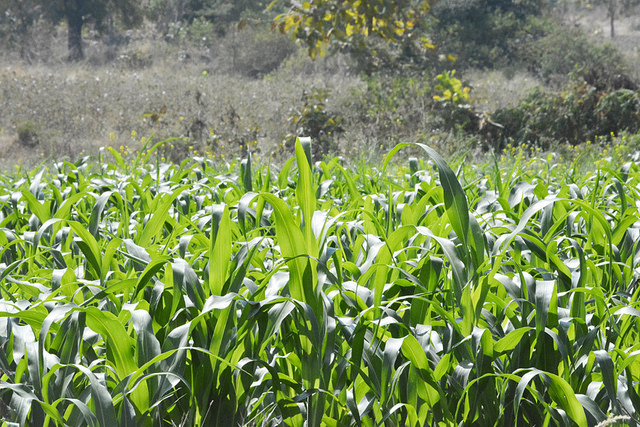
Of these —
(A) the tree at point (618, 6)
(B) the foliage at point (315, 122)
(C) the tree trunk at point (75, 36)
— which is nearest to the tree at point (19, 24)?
(C) the tree trunk at point (75, 36)

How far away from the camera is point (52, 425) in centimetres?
149

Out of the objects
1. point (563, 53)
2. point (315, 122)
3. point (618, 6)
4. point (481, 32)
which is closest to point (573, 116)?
point (315, 122)

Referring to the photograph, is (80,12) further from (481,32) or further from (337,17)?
(337,17)

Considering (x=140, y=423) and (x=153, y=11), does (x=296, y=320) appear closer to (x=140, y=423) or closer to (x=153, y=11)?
(x=140, y=423)

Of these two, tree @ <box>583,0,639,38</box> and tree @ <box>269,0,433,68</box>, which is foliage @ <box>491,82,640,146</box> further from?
tree @ <box>583,0,639,38</box>

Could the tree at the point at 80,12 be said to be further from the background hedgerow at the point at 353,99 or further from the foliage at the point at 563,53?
the foliage at the point at 563,53

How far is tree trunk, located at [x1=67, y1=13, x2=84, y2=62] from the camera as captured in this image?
25.8 meters

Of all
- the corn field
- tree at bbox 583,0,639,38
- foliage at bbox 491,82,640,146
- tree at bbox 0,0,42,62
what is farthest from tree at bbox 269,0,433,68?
tree at bbox 583,0,639,38

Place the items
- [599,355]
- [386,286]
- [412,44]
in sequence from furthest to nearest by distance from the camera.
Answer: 1. [412,44]
2. [386,286]
3. [599,355]

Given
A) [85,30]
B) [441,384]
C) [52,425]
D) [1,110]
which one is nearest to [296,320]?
[441,384]

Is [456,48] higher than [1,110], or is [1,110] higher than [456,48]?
[456,48]

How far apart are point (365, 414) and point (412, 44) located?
34.8ft

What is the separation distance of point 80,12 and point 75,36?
107cm

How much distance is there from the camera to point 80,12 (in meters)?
25.7
